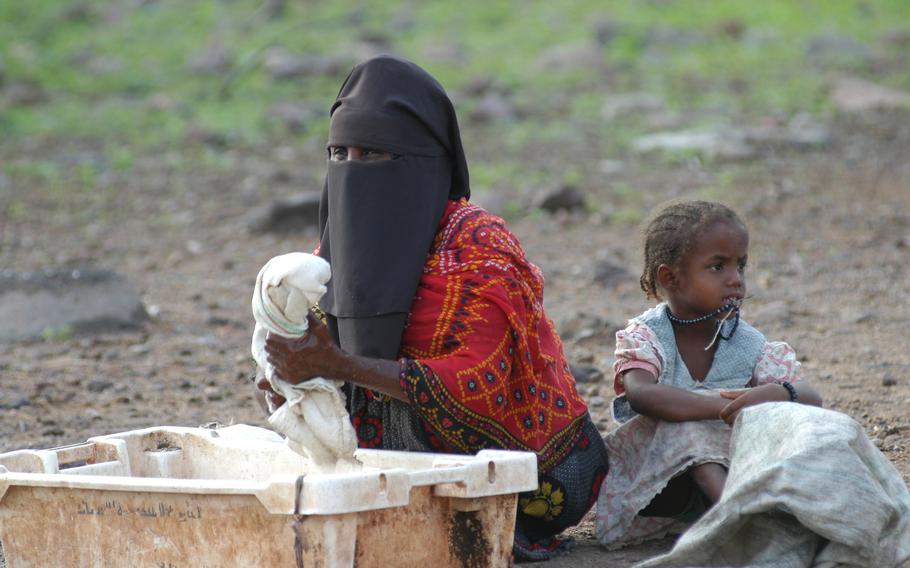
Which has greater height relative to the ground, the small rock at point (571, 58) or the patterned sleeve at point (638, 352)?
the patterned sleeve at point (638, 352)

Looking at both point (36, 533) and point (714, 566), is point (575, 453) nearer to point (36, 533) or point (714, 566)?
point (714, 566)

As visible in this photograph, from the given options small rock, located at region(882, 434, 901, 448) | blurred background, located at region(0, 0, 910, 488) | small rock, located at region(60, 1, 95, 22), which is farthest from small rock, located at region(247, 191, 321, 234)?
small rock, located at region(60, 1, 95, 22)

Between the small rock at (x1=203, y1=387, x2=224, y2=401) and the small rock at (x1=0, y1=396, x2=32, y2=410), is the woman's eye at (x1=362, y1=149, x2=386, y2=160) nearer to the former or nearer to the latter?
the small rock at (x1=203, y1=387, x2=224, y2=401)

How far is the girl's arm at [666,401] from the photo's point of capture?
3.82m

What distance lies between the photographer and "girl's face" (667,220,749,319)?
13.0 ft

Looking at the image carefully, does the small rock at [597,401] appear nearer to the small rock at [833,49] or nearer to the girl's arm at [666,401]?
the girl's arm at [666,401]

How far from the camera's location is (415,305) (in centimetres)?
384

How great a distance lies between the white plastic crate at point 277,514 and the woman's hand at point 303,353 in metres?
0.26

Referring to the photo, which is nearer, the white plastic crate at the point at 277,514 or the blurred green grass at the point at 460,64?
the white plastic crate at the point at 277,514

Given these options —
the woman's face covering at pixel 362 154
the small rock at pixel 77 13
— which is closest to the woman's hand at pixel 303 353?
the woman's face covering at pixel 362 154

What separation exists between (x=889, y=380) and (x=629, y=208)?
4942mm

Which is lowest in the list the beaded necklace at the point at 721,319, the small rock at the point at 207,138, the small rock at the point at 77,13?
the small rock at the point at 207,138

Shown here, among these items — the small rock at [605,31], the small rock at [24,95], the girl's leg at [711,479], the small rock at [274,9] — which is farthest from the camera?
the small rock at [274,9]

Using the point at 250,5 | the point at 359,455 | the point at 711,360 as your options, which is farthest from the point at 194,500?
the point at 250,5
